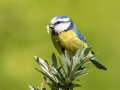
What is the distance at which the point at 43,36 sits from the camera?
75.7 inches

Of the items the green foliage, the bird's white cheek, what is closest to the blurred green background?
the bird's white cheek

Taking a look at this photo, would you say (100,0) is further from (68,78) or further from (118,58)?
(68,78)

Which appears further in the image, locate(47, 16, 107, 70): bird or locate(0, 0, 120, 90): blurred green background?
locate(0, 0, 120, 90): blurred green background

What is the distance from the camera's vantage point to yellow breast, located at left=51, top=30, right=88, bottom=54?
1015mm

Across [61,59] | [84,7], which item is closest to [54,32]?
[61,59]

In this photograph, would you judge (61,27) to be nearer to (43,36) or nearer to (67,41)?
(67,41)

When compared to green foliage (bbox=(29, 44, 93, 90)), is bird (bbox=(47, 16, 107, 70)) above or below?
above

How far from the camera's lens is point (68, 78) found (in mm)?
419

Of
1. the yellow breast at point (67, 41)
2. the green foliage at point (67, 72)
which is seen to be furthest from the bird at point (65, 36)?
the green foliage at point (67, 72)

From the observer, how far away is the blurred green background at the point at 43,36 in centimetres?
→ 171

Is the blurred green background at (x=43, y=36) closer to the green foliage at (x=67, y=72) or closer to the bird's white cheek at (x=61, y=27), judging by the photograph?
the bird's white cheek at (x=61, y=27)

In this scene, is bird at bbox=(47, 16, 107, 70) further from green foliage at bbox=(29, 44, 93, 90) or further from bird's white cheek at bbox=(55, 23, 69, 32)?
green foliage at bbox=(29, 44, 93, 90)

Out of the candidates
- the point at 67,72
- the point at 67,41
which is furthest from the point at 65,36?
the point at 67,72

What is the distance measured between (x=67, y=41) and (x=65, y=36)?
0.09ft
